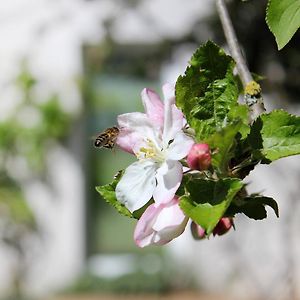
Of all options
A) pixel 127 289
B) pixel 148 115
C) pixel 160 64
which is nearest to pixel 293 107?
pixel 160 64

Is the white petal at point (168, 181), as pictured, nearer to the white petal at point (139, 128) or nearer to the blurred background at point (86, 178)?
the white petal at point (139, 128)

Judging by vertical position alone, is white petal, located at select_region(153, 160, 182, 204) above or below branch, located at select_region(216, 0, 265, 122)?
below

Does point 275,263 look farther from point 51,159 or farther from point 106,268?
point 51,159

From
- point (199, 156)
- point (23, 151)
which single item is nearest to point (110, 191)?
point (199, 156)

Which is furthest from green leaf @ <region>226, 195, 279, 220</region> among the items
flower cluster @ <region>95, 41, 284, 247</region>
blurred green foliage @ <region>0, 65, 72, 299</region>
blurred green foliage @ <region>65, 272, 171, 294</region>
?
blurred green foliage @ <region>0, 65, 72, 299</region>

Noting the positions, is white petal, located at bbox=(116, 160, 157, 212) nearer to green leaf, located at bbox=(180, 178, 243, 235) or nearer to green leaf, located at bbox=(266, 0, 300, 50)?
green leaf, located at bbox=(180, 178, 243, 235)

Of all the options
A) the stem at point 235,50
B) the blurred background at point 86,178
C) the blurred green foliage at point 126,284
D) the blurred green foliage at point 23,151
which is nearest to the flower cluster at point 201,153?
the stem at point 235,50

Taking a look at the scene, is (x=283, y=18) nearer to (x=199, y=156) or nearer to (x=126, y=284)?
(x=199, y=156)
